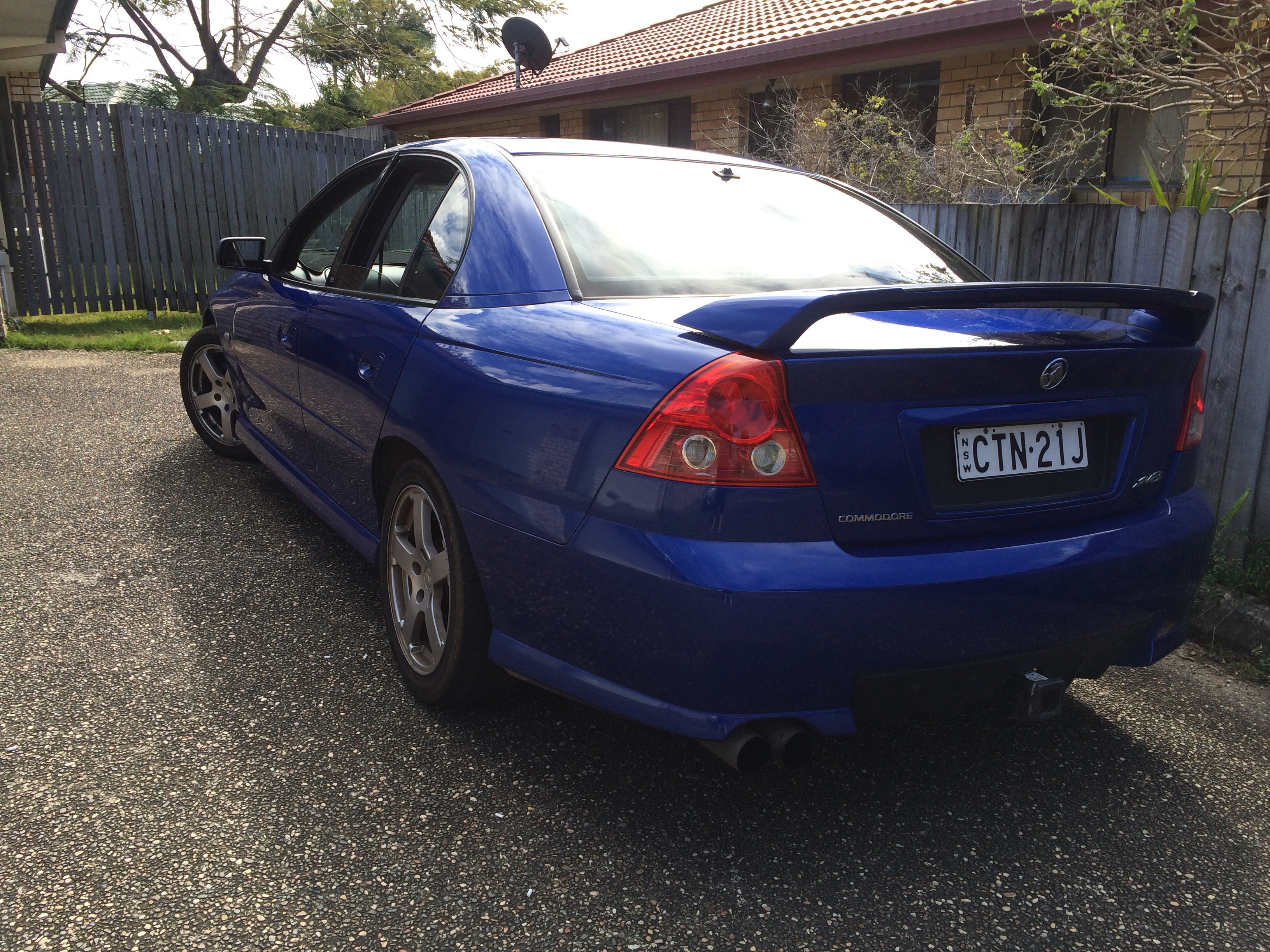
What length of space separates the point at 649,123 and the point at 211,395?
12385mm

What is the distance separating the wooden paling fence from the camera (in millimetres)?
3791

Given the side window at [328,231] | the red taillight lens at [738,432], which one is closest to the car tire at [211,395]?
the side window at [328,231]

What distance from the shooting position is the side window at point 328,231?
12.3 ft

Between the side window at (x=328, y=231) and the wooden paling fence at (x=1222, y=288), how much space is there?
2921 mm

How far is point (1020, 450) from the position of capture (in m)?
2.19

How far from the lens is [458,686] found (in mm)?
2658

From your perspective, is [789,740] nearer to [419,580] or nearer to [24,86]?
[419,580]

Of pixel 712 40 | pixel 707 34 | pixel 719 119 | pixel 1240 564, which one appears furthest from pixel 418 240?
pixel 707 34

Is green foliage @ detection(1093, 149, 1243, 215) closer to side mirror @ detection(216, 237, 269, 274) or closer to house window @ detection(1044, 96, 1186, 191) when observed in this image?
side mirror @ detection(216, 237, 269, 274)

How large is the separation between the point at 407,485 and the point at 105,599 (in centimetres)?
145

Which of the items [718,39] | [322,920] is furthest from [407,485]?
[718,39]

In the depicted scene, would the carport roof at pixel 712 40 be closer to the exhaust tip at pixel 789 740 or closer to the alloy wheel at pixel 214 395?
the alloy wheel at pixel 214 395

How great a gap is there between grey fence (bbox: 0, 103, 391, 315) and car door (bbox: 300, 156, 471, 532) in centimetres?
828

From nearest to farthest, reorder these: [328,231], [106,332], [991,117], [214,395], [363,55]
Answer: [328,231]
[214,395]
[106,332]
[991,117]
[363,55]
